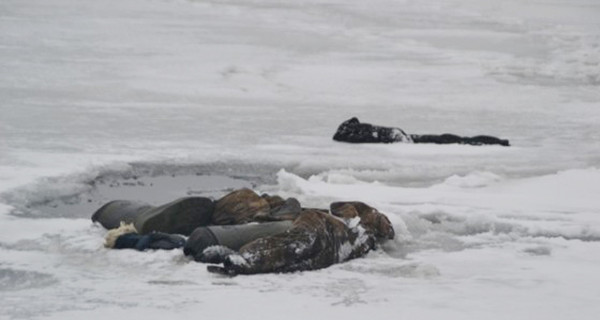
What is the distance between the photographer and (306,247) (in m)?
7.20

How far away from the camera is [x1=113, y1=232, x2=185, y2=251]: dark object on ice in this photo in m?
7.56

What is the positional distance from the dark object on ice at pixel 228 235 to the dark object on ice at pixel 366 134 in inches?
191

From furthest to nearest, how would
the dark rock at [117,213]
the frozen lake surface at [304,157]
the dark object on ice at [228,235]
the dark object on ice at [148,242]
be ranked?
the dark rock at [117,213]
the dark object on ice at [148,242]
the dark object on ice at [228,235]
the frozen lake surface at [304,157]

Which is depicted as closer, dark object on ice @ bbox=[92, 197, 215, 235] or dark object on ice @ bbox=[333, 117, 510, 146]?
dark object on ice @ bbox=[92, 197, 215, 235]

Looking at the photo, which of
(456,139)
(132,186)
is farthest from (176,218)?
(456,139)

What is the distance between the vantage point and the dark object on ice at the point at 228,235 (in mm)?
7371

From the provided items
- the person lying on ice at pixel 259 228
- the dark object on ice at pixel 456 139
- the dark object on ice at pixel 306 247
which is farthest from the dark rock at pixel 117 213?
the dark object on ice at pixel 456 139

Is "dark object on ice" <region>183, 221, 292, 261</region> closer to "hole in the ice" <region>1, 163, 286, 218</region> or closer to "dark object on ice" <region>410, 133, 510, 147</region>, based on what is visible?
"hole in the ice" <region>1, 163, 286, 218</region>

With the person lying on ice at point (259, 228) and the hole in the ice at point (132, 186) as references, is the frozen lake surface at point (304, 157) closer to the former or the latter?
the hole in the ice at point (132, 186)

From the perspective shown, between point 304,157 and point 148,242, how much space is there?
390 cm

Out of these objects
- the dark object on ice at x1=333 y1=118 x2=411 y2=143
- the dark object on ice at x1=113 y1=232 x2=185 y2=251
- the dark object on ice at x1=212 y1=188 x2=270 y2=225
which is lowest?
the dark object on ice at x1=113 y1=232 x2=185 y2=251

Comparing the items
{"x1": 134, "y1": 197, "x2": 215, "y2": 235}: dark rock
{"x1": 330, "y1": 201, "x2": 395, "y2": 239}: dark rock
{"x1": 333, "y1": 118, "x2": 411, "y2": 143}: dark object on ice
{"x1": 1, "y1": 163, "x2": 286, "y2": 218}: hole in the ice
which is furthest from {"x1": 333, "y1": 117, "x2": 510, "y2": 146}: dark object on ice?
{"x1": 134, "y1": 197, "x2": 215, "y2": 235}: dark rock

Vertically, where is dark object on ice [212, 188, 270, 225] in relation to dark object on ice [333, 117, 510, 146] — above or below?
below

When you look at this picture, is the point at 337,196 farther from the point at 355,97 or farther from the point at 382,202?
the point at 355,97
